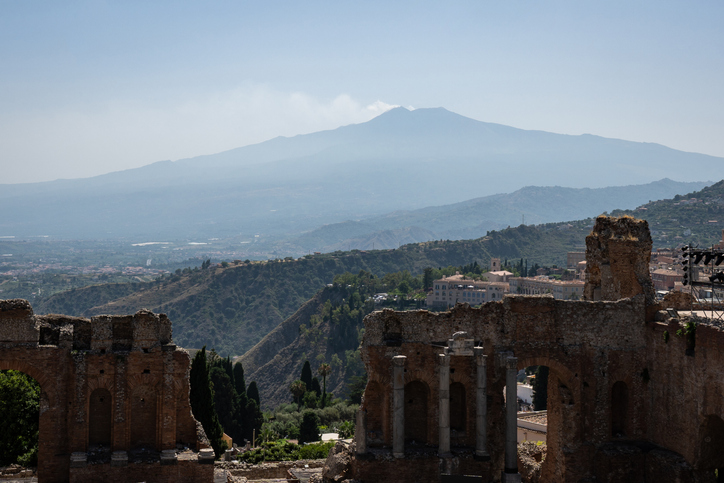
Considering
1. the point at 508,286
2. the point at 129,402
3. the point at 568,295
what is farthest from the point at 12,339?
the point at 508,286

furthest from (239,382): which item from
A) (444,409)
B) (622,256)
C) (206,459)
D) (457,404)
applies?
(622,256)

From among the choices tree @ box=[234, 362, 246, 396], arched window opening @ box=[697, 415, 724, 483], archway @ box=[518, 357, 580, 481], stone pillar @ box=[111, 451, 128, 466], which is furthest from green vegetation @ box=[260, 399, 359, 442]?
arched window opening @ box=[697, 415, 724, 483]

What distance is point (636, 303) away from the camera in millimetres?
31750

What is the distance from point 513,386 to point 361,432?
5.84 metres

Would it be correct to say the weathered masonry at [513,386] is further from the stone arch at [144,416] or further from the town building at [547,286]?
the town building at [547,286]

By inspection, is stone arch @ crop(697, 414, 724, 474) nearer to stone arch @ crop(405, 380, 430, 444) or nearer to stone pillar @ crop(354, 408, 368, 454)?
stone arch @ crop(405, 380, 430, 444)

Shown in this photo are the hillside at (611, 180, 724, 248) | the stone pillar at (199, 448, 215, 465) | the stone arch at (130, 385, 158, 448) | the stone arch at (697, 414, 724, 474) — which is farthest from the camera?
the hillside at (611, 180, 724, 248)

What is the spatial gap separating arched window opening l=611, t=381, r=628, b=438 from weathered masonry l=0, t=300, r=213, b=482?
50.7 ft

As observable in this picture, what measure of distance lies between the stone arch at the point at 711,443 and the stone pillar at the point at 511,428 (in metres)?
6.19

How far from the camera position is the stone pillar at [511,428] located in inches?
1173

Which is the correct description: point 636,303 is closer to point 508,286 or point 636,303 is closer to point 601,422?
point 601,422

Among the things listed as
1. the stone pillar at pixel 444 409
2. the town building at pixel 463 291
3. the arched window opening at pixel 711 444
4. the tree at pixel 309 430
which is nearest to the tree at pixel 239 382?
the tree at pixel 309 430

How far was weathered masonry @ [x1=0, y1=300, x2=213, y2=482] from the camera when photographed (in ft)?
95.6

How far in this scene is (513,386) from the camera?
29938 mm
